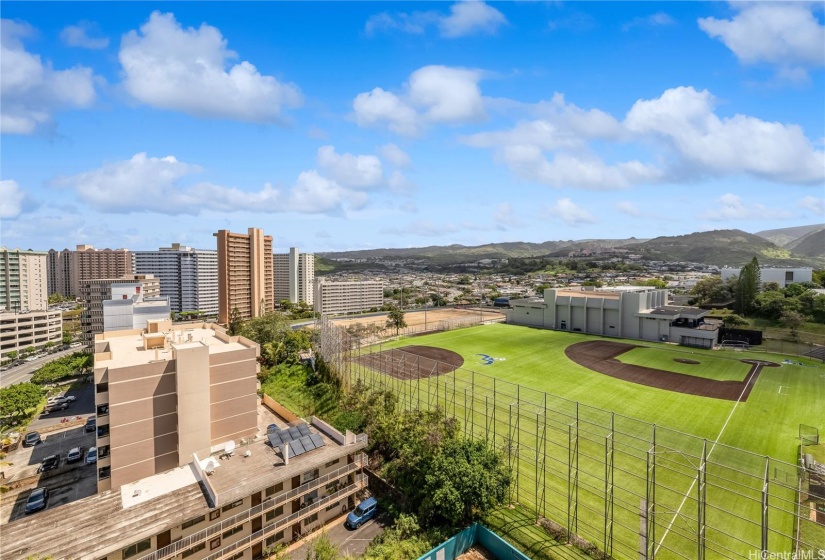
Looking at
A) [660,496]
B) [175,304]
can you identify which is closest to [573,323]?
[660,496]

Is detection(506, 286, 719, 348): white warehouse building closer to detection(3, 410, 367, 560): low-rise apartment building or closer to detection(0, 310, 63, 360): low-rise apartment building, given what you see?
detection(3, 410, 367, 560): low-rise apartment building

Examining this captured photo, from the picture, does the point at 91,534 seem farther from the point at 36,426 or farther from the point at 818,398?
the point at 818,398

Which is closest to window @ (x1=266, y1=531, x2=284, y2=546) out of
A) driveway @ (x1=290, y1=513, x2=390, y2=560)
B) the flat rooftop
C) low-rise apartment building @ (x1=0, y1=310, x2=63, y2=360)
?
driveway @ (x1=290, y1=513, x2=390, y2=560)

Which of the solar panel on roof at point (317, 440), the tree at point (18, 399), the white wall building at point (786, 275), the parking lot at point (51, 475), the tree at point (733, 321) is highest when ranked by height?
the white wall building at point (786, 275)

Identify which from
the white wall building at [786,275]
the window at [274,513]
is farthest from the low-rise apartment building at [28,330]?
the white wall building at [786,275]

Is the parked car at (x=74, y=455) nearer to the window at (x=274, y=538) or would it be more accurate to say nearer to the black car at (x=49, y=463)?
the black car at (x=49, y=463)

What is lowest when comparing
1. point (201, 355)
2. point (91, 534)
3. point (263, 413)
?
point (263, 413)
